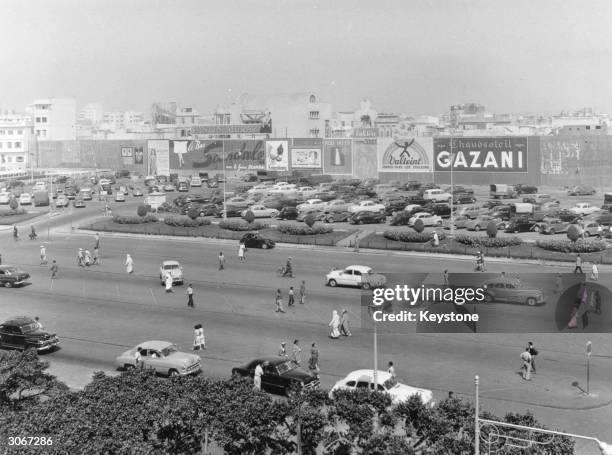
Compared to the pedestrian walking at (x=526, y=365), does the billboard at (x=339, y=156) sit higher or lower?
higher

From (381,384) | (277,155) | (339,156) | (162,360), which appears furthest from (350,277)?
(339,156)

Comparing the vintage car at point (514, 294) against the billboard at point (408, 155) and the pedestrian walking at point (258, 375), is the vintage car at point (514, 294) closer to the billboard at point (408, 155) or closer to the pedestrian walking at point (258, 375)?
the pedestrian walking at point (258, 375)

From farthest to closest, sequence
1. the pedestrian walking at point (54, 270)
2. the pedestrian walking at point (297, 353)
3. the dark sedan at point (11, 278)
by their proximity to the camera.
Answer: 1. the pedestrian walking at point (54, 270)
2. the dark sedan at point (11, 278)
3. the pedestrian walking at point (297, 353)

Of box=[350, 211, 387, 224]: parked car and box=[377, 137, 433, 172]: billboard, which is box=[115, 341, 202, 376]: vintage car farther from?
box=[377, 137, 433, 172]: billboard

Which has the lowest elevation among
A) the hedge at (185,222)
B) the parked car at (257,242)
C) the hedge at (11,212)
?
the parked car at (257,242)

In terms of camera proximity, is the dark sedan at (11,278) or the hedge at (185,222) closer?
the dark sedan at (11,278)

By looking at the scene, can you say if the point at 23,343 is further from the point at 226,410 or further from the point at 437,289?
the point at 437,289

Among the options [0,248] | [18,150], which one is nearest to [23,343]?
[0,248]

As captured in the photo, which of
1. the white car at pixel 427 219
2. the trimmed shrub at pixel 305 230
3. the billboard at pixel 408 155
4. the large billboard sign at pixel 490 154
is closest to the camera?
the trimmed shrub at pixel 305 230

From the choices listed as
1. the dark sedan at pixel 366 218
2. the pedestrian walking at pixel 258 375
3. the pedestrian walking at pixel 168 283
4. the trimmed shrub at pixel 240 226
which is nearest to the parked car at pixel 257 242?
the trimmed shrub at pixel 240 226
